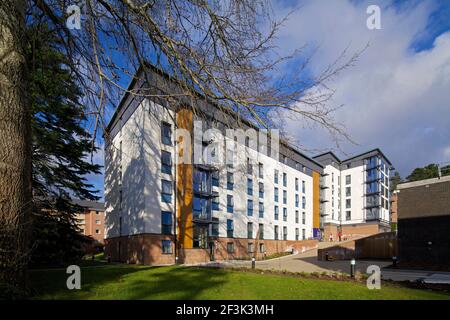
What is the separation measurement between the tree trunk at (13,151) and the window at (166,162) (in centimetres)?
2187

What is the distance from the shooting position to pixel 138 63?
6.90 metres

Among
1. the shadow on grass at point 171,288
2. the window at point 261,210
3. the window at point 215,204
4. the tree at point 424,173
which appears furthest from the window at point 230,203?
the tree at point 424,173

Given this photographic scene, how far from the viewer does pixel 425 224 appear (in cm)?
2034

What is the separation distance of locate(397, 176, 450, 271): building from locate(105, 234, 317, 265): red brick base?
16792mm

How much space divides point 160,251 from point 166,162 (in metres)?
7.79

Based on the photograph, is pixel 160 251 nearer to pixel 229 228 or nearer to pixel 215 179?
pixel 215 179

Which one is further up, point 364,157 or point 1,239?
point 364,157

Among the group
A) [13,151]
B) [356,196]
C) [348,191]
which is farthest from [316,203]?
[13,151]

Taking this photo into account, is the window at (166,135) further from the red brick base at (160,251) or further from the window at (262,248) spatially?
the window at (262,248)

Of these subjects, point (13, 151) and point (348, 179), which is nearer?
point (13, 151)
